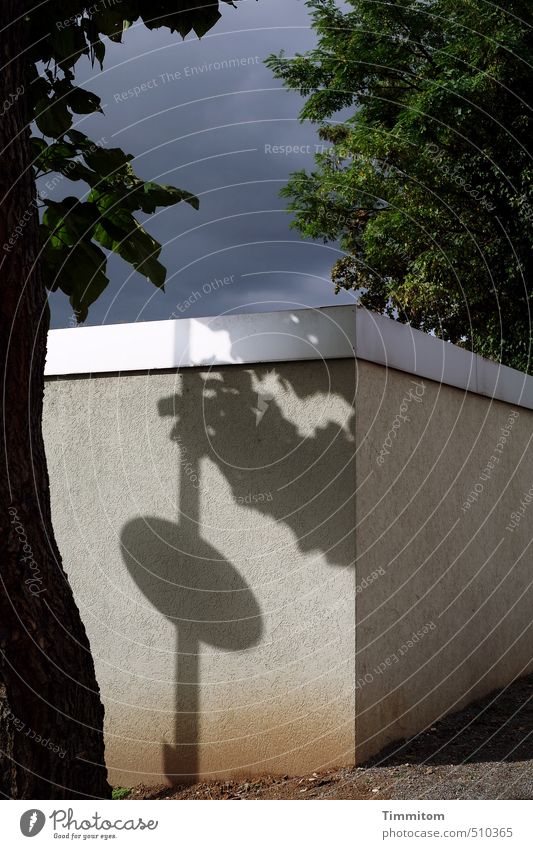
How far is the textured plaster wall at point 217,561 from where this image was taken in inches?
198

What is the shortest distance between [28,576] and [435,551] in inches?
115

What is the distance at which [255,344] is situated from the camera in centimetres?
519

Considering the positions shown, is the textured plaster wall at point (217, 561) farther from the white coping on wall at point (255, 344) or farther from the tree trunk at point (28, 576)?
the tree trunk at point (28, 576)

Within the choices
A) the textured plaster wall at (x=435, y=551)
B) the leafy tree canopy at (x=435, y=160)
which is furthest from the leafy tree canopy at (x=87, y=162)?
the leafy tree canopy at (x=435, y=160)

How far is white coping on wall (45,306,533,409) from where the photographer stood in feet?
16.5

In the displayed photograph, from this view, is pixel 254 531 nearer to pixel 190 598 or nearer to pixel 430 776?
pixel 190 598

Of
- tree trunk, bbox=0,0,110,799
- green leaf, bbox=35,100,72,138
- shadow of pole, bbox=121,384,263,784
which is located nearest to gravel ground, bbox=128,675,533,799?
shadow of pole, bbox=121,384,263,784

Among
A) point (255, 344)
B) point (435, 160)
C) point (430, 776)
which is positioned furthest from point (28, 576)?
point (435, 160)

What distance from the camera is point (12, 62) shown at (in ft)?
14.0

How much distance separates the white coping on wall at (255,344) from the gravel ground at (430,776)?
2.17 metres

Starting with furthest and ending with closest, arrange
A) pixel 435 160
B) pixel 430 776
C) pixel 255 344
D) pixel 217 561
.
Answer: pixel 435 160, pixel 217 561, pixel 255 344, pixel 430 776

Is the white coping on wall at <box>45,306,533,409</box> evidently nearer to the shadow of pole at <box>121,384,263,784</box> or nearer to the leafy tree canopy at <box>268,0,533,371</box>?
the shadow of pole at <box>121,384,263,784</box>

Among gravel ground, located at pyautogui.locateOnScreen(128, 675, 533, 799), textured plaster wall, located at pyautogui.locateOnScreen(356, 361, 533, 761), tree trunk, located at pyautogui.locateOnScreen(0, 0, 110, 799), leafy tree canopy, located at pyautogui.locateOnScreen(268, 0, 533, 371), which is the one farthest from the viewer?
leafy tree canopy, located at pyautogui.locateOnScreen(268, 0, 533, 371)

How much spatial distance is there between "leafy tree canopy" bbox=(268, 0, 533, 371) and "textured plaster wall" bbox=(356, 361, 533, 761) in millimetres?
9207
